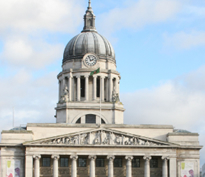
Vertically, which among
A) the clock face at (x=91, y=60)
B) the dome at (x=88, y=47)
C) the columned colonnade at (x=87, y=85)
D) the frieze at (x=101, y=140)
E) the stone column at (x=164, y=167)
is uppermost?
the dome at (x=88, y=47)

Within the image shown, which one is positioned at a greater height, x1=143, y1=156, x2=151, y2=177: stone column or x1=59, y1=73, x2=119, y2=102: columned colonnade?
x1=59, y1=73, x2=119, y2=102: columned colonnade

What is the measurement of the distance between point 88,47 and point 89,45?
0.41 metres

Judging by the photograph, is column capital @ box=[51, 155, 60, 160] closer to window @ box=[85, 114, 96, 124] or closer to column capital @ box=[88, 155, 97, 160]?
column capital @ box=[88, 155, 97, 160]

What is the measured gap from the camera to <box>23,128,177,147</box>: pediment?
319ft

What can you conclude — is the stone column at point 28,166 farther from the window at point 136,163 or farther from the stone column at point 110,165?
the window at point 136,163

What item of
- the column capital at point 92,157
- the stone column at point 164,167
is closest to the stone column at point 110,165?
the column capital at point 92,157

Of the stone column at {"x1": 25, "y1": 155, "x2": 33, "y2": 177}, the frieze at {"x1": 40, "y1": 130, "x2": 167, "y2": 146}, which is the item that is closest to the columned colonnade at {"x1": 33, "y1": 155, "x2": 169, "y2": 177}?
the stone column at {"x1": 25, "y1": 155, "x2": 33, "y2": 177}

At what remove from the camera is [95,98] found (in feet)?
361

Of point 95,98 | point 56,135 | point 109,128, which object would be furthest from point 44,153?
point 95,98

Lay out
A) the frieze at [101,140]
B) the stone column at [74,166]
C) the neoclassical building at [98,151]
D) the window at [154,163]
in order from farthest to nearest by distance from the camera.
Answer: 1. the window at [154,163]
2. the frieze at [101,140]
3. the neoclassical building at [98,151]
4. the stone column at [74,166]

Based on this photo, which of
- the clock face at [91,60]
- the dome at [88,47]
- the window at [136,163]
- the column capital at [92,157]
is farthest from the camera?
the dome at [88,47]

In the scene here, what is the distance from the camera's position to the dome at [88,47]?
372 ft

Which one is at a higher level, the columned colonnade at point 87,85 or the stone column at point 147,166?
the columned colonnade at point 87,85

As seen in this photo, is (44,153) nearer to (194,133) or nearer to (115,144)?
(115,144)
